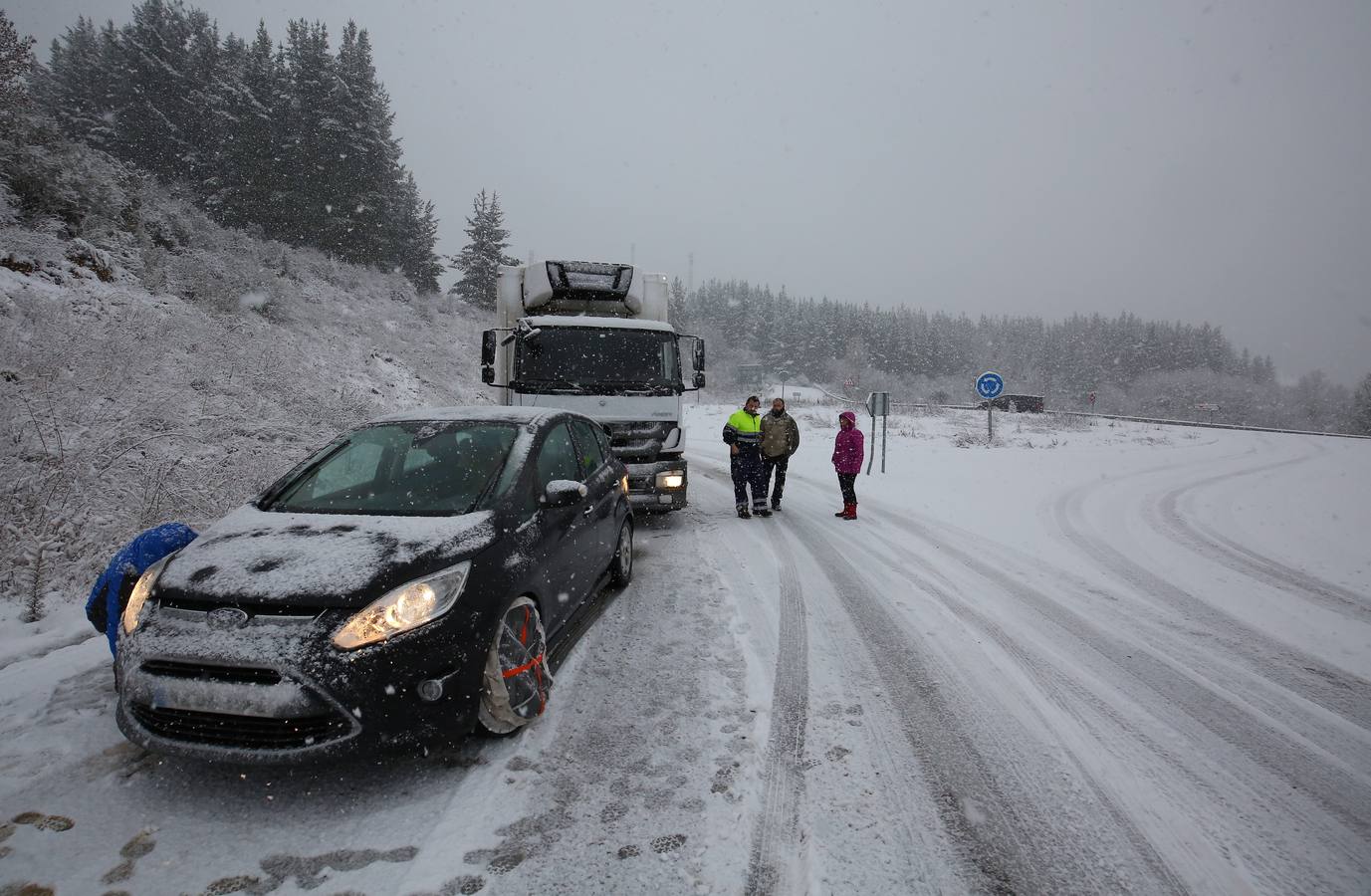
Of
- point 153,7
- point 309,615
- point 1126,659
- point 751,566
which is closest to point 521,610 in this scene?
point 309,615

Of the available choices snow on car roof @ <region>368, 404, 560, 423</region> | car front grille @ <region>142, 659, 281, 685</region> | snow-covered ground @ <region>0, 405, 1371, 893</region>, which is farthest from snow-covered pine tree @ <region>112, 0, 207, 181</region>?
car front grille @ <region>142, 659, 281, 685</region>

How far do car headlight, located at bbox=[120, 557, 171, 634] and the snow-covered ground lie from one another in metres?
0.66

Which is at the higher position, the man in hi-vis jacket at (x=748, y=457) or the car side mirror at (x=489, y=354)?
the car side mirror at (x=489, y=354)

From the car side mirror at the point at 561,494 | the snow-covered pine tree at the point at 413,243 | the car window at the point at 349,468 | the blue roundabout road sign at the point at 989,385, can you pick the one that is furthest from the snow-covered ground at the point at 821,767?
the snow-covered pine tree at the point at 413,243

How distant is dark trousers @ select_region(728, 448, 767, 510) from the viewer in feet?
29.1

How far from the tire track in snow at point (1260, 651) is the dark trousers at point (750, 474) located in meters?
4.19

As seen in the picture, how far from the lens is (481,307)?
124 feet

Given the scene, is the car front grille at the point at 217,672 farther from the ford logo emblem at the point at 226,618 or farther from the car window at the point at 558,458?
the car window at the point at 558,458

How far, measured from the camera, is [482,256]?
37688mm

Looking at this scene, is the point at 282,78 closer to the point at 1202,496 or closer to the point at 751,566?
the point at 751,566

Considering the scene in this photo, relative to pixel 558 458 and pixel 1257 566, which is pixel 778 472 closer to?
pixel 558 458

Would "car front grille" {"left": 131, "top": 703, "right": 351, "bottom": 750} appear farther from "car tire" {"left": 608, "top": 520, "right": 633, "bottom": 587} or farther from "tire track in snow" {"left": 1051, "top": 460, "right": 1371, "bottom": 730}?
"tire track in snow" {"left": 1051, "top": 460, "right": 1371, "bottom": 730}

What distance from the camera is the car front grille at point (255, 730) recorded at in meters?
→ 2.41

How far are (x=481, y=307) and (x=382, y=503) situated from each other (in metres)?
37.3
